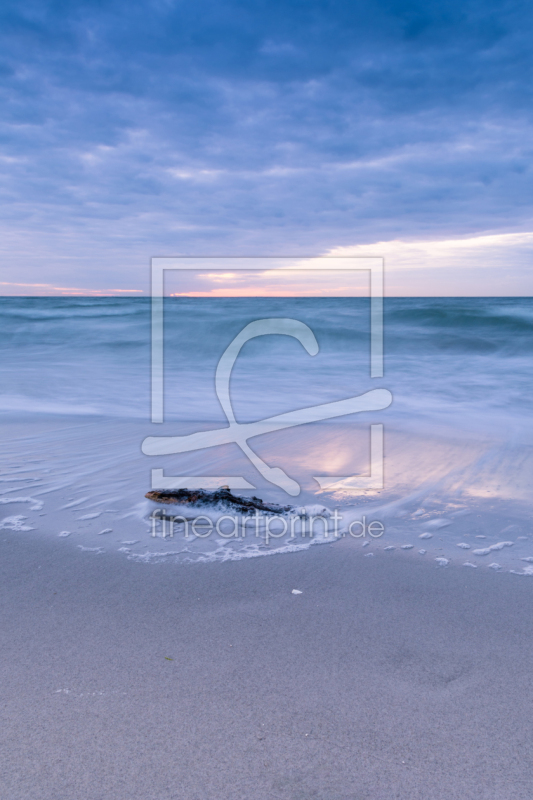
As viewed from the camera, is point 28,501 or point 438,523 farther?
point 28,501

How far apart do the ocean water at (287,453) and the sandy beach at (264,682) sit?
12.8 inches

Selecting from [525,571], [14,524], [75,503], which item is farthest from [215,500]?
[525,571]

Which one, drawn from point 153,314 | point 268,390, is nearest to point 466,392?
point 268,390

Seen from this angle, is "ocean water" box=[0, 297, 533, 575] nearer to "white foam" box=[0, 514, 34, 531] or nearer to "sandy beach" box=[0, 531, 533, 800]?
"white foam" box=[0, 514, 34, 531]

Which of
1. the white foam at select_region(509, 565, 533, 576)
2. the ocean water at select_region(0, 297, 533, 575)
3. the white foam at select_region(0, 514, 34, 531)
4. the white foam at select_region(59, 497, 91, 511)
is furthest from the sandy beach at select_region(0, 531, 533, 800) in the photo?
the white foam at select_region(59, 497, 91, 511)

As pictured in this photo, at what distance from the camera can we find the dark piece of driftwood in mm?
3262

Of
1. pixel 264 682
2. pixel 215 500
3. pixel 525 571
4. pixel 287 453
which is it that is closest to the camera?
pixel 264 682

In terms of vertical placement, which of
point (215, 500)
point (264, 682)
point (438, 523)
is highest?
point (215, 500)

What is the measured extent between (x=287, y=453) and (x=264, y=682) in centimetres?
299

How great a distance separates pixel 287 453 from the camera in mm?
4750

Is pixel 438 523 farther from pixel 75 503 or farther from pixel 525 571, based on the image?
pixel 75 503

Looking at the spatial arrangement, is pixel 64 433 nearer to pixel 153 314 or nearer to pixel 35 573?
pixel 35 573

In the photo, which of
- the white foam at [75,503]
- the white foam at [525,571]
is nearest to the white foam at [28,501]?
the white foam at [75,503]

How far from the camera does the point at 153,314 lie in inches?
1075
